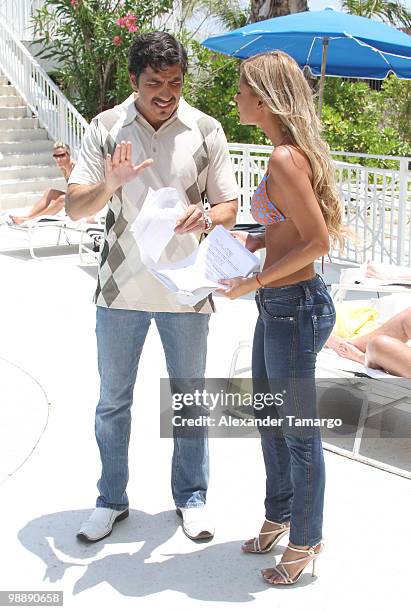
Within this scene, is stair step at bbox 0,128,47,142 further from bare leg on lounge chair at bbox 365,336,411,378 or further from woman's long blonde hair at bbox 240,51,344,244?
woman's long blonde hair at bbox 240,51,344,244

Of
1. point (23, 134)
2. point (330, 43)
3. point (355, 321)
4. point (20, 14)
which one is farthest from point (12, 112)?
point (355, 321)

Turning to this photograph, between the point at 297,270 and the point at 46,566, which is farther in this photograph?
the point at 46,566

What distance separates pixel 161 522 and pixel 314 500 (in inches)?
33.8

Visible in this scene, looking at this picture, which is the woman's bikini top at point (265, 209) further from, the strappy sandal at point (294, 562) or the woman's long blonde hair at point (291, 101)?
the strappy sandal at point (294, 562)

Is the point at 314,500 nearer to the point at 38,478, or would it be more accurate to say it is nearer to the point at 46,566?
the point at 46,566

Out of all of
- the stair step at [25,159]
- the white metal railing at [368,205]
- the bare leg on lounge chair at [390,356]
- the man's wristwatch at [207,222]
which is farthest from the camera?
the stair step at [25,159]

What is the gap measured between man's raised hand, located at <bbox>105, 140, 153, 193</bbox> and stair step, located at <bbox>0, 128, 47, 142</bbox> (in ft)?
41.0

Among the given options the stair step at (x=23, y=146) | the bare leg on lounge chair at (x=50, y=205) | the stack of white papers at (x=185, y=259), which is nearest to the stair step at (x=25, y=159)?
the stair step at (x=23, y=146)

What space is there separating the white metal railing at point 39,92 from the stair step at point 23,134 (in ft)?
0.46

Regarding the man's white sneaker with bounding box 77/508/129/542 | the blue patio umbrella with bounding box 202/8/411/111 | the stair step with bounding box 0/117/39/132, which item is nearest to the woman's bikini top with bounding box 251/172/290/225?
the man's white sneaker with bounding box 77/508/129/542

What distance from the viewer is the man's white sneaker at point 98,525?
3.50m

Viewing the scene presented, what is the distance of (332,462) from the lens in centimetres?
432

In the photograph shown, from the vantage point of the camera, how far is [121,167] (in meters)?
3.05

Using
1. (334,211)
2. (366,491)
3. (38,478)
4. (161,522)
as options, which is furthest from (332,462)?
(334,211)
